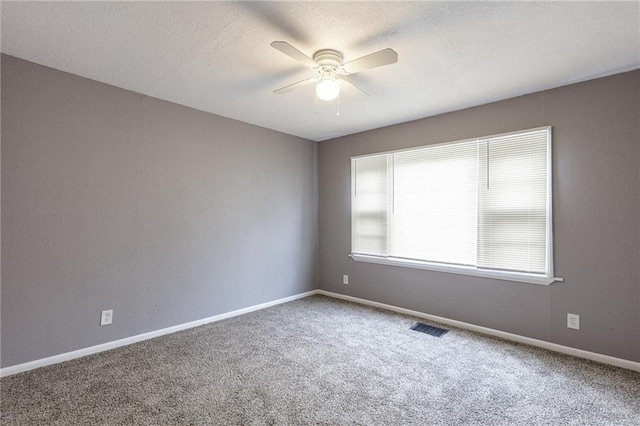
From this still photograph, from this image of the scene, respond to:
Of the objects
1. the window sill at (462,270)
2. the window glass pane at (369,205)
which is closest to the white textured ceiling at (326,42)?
the window glass pane at (369,205)

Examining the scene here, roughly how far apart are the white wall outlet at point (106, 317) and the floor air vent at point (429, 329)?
9.64 feet

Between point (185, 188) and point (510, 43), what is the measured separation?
3.13 meters

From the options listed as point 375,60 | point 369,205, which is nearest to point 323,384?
point 375,60

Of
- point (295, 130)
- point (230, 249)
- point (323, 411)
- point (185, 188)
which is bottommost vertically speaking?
point (323, 411)

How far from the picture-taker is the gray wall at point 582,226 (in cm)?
251

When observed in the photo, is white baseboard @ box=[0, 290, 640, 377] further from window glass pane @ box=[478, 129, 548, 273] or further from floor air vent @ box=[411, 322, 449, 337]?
window glass pane @ box=[478, 129, 548, 273]

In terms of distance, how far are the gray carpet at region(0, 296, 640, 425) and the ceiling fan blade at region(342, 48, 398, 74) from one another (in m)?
2.18

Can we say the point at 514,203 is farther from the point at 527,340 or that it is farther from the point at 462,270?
the point at 527,340

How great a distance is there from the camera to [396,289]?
3.94m

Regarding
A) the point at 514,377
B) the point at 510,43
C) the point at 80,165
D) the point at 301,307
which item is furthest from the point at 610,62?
the point at 80,165

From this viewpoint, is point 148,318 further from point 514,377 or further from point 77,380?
point 514,377

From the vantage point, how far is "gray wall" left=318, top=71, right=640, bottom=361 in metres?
2.51

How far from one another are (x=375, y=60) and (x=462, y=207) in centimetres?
208

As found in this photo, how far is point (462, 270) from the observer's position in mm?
3381
